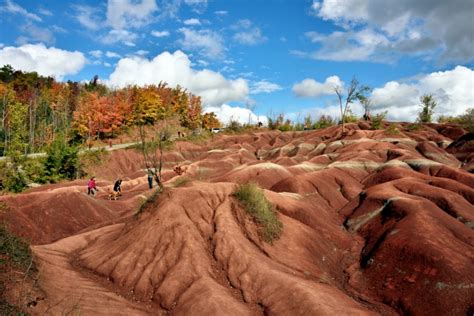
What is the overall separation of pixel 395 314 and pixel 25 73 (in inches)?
4702

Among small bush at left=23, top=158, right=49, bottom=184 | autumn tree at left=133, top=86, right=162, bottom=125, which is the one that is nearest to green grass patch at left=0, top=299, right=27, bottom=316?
small bush at left=23, top=158, right=49, bottom=184

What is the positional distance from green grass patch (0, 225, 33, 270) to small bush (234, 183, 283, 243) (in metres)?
12.6

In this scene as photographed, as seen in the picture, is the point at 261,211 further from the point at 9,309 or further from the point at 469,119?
the point at 469,119

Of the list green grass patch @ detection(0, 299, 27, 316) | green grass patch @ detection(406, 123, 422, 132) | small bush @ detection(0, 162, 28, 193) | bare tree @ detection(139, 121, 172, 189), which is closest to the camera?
green grass patch @ detection(0, 299, 27, 316)

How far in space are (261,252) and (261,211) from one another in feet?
9.17

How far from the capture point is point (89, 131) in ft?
254

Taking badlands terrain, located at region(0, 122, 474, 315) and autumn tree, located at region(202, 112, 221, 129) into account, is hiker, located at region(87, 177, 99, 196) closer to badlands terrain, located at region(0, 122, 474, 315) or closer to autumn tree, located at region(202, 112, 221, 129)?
badlands terrain, located at region(0, 122, 474, 315)

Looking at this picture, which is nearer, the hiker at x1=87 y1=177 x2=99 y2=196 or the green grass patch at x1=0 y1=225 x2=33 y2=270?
the green grass patch at x1=0 y1=225 x2=33 y2=270

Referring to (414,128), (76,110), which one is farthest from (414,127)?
(76,110)

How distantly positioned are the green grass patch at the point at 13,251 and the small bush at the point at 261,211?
1257 centimetres

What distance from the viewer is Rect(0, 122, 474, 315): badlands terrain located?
17484mm

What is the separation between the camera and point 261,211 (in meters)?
23.2

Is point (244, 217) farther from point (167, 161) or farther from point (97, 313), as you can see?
point (167, 161)

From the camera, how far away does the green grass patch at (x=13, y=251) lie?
1529cm
